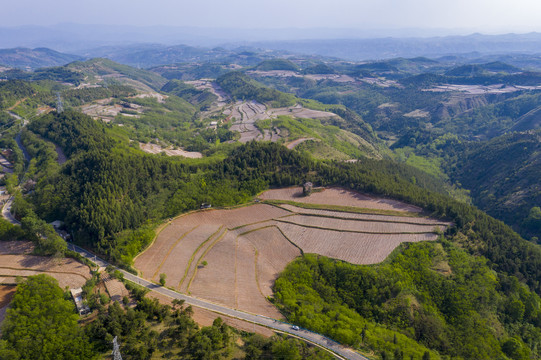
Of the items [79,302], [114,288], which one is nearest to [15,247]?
[79,302]

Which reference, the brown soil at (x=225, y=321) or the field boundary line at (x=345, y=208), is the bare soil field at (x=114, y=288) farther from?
the field boundary line at (x=345, y=208)

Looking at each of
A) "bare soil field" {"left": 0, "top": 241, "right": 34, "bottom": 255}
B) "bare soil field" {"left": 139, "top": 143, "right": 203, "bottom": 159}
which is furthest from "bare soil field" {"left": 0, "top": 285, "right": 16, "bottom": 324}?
"bare soil field" {"left": 139, "top": 143, "right": 203, "bottom": 159}

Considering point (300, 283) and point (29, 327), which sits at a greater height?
point (29, 327)

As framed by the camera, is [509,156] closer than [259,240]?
No

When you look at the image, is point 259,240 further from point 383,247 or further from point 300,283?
point 383,247

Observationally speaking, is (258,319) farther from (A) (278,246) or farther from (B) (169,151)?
(B) (169,151)

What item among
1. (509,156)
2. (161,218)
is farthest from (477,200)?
(161,218)
